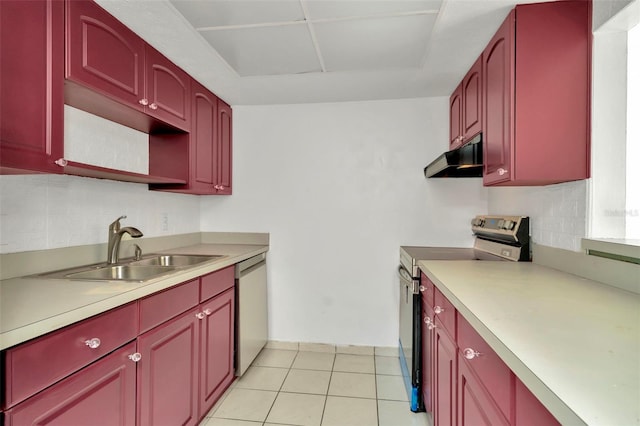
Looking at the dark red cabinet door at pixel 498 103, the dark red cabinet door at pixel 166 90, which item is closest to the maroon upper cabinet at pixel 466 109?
the dark red cabinet door at pixel 498 103

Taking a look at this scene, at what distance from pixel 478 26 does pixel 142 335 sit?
82.5 inches

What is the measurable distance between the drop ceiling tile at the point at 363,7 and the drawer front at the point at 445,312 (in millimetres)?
1339

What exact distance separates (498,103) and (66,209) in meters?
2.22

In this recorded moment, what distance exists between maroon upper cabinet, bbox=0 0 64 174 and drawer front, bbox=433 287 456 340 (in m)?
1.64

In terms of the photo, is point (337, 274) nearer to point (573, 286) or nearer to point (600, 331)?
point (573, 286)

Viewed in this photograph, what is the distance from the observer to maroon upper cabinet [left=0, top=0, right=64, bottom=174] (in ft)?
3.31

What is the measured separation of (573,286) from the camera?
124cm

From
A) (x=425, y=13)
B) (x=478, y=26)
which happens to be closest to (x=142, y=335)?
(x=425, y=13)

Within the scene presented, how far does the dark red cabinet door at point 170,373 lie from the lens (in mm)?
1284

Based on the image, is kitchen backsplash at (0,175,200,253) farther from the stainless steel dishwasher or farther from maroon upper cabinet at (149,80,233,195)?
the stainless steel dishwasher

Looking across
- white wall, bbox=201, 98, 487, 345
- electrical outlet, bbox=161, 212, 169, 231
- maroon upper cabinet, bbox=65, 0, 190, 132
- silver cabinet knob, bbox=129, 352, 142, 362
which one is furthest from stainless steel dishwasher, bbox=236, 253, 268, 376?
maroon upper cabinet, bbox=65, 0, 190, 132

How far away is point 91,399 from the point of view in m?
1.02

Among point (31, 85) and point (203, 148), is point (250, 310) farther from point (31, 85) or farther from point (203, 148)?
point (31, 85)

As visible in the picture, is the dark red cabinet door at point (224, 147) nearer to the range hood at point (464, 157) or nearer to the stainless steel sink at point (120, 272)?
the stainless steel sink at point (120, 272)
